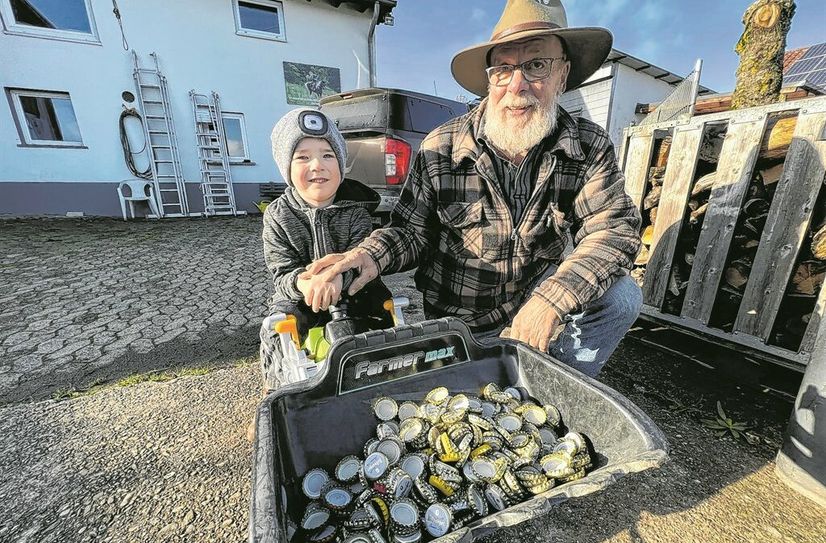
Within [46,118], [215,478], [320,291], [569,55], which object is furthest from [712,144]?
[46,118]

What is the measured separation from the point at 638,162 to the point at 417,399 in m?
2.85

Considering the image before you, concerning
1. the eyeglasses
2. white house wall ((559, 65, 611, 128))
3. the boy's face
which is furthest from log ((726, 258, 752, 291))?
white house wall ((559, 65, 611, 128))

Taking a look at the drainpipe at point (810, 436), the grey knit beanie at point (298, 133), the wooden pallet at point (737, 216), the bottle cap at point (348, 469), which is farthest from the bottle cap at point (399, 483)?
the wooden pallet at point (737, 216)

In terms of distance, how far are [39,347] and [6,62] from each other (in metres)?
9.30

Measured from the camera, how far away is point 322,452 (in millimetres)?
1146

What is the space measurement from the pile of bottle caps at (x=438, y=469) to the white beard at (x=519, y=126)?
4.30 feet

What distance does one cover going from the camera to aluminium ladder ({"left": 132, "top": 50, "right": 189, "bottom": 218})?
8820 millimetres

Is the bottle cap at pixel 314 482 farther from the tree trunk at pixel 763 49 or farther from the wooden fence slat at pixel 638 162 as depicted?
the tree trunk at pixel 763 49

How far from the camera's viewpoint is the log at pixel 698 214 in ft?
8.59

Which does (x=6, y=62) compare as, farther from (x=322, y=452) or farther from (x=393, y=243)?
(x=322, y=452)

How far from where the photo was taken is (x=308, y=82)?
10.5 meters

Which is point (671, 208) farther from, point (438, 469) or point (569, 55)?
point (438, 469)

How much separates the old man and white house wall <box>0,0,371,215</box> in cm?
977

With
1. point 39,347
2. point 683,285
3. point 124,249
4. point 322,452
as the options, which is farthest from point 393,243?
point 124,249
